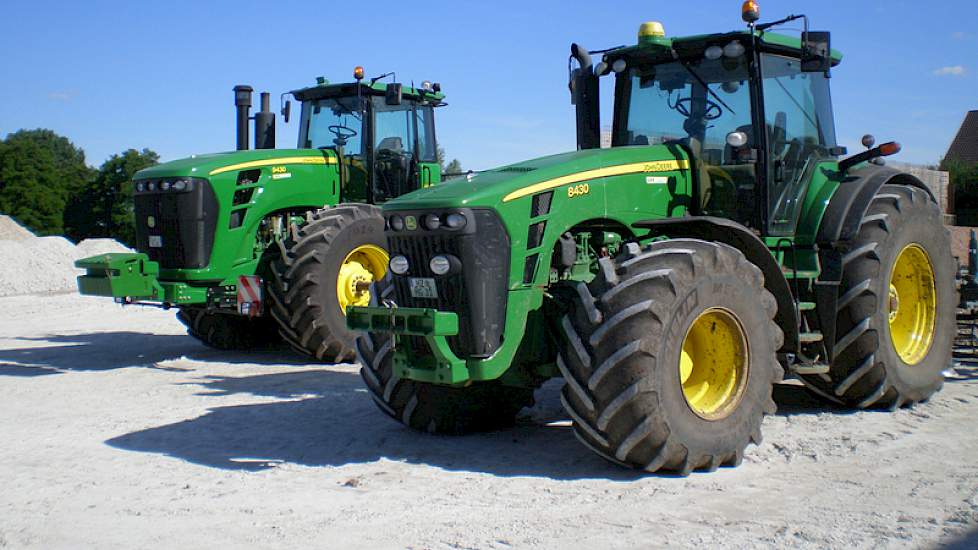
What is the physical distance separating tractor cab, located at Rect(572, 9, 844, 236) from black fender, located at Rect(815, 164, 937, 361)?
0.86 feet

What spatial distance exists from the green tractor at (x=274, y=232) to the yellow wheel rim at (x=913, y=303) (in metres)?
5.74

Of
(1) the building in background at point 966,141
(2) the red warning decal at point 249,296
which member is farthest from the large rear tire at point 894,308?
(1) the building in background at point 966,141

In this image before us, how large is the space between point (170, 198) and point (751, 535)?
8339 millimetres

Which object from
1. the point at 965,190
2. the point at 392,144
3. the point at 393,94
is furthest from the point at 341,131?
the point at 965,190

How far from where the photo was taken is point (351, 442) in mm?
7102

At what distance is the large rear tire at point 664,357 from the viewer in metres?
5.65

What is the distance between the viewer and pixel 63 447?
718 cm

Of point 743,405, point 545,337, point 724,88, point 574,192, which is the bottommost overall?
point 743,405

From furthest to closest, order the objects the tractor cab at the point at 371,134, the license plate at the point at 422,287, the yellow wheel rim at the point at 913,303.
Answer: the tractor cab at the point at 371,134 < the yellow wheel rim at the point at 913,303 < the license plate at the point at 422,287


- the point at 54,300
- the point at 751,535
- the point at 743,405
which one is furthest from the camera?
the point at 54,300

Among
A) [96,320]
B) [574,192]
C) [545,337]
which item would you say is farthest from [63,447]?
[96,320]

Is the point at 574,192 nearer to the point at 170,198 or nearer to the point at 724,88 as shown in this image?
the point at 724,88

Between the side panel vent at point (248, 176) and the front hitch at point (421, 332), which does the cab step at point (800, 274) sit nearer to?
the front hitch at point (421, 332)

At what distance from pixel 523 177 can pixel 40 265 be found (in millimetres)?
22280
